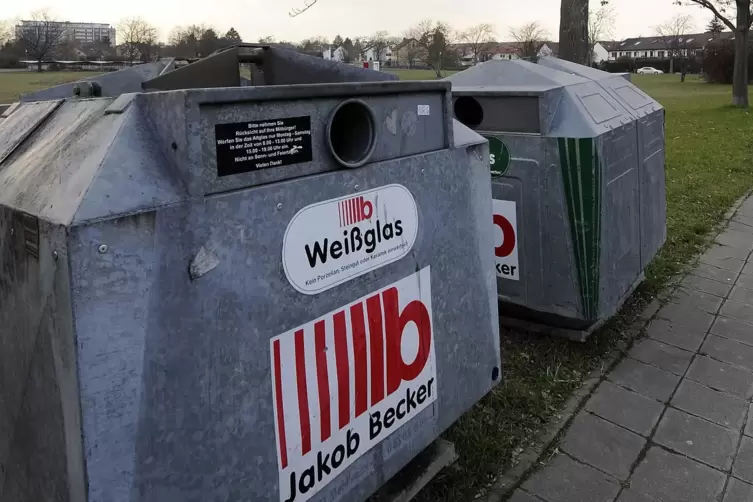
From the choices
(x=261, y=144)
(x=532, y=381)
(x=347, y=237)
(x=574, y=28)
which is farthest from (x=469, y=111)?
(x=574, y=28)

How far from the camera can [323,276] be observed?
5.14 feet

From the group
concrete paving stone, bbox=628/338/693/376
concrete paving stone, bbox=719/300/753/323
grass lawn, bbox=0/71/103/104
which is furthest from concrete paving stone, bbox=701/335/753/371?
grass lawn, bbox=0/71/103/104

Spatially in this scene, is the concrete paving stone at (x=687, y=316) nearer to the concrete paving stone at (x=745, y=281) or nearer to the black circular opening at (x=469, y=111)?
the concrete paving stone at (x=745, y=281)

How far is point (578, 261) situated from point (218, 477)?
7.39 ft

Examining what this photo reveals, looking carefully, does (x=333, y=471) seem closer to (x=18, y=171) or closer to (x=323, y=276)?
(x=323, y=276)

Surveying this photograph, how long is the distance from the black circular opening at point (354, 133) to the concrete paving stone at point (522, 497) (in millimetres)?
1504

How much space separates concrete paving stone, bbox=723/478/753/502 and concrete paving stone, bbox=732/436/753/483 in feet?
0.13

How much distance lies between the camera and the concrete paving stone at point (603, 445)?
2643 mm

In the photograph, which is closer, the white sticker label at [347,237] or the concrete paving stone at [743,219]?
the white sticker label at [347,237]

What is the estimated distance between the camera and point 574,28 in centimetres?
658

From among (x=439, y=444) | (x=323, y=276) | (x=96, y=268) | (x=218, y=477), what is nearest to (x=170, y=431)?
(x=218, y=477)

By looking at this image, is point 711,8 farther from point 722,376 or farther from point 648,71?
point 648,71

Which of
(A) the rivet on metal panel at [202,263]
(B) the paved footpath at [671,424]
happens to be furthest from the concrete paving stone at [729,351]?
(A) the rivet on metal panel at [202,263]

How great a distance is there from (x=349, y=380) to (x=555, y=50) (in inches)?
872
